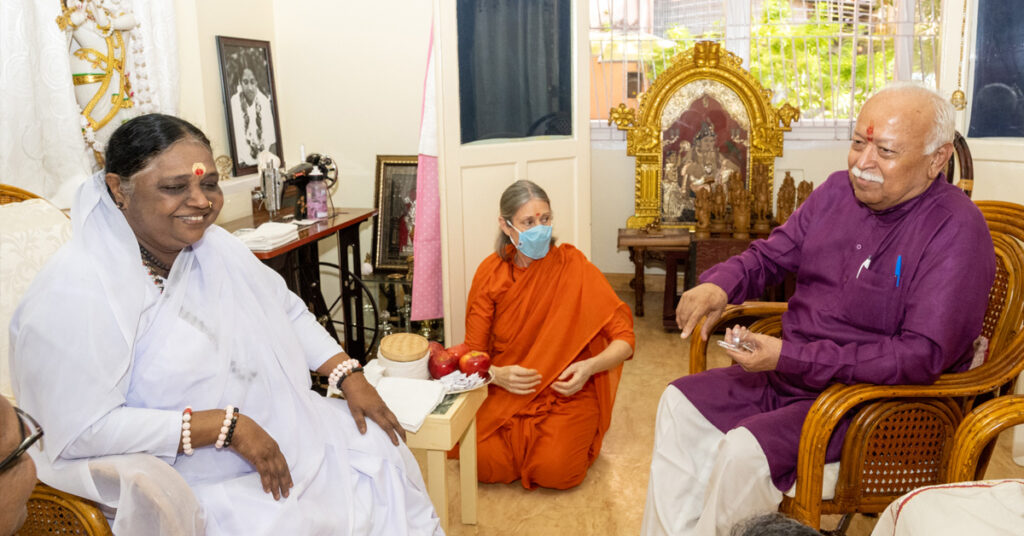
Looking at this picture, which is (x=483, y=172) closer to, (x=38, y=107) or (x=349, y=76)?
(x=349, y=76)

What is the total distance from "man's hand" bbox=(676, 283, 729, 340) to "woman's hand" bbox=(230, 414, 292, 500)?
4.00 ft

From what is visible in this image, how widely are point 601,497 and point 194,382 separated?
184 centimetres

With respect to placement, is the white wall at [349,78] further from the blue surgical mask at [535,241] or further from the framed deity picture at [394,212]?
the blue surgical mask at [535,241]

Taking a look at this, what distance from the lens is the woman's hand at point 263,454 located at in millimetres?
1864

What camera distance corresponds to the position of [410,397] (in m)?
2.58

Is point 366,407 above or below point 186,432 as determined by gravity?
below

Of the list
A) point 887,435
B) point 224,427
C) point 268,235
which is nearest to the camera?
point 224,427

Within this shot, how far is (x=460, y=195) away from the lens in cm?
388

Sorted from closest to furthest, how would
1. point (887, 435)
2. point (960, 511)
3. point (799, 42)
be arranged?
point (960, 511) → point (887, 435) → point (799, 42)

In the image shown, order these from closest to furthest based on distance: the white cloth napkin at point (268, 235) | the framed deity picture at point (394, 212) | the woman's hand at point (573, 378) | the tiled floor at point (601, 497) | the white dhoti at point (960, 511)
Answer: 1. the white dhoti at point (960, 511)
2. the tiled floor at point (601, 497)
3. the woman's hand at point (573, 378)
4. the white cloth napkin at point (268, 235)
5. the framed deity picture at point (394, 212)

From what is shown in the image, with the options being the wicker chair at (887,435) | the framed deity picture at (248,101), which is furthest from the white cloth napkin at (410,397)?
the framed deity picture at (248,101)

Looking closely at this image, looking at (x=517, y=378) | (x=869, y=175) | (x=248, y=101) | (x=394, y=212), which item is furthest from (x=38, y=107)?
(x=869, y=175)

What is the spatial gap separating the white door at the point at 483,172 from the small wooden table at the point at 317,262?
659mm

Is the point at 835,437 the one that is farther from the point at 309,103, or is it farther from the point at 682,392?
the point at 309,103
